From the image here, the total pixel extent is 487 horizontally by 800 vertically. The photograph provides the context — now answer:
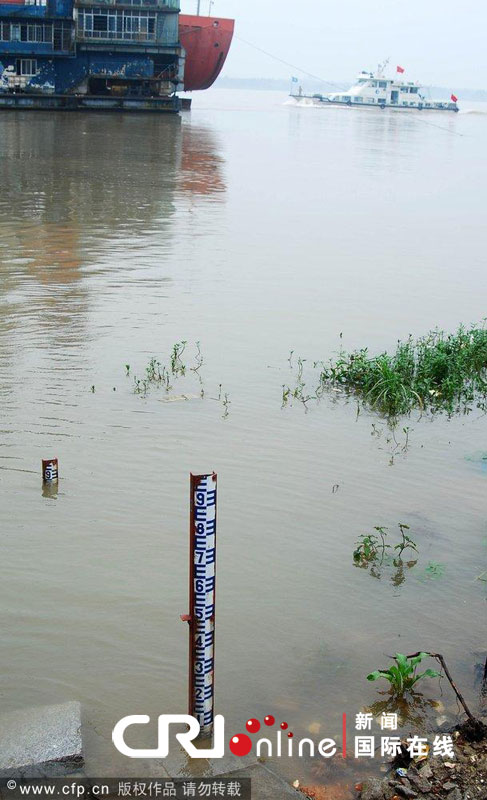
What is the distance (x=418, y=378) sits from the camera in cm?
968

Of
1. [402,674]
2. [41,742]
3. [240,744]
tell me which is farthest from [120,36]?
[41,742]

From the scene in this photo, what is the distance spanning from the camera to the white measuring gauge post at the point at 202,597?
3807mm

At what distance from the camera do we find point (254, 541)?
644cm

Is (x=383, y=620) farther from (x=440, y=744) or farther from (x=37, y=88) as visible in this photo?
(x=37, y=88)

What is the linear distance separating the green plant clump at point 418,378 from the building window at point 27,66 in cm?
4762

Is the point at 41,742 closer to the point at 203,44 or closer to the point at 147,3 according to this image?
the point at 147,3

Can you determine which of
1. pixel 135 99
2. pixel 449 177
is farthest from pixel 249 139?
pixel 449 177

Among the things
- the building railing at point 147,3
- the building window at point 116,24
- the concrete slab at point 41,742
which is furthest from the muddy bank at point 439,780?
the building railing at point 147,3

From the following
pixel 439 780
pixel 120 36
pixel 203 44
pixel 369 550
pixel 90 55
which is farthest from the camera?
pixel 203 44

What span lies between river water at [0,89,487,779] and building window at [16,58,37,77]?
38425mm

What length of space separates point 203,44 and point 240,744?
68.3m

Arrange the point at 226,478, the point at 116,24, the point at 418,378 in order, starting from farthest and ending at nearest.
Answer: the point at 116,24, the point at 418,378, the point at 226,478

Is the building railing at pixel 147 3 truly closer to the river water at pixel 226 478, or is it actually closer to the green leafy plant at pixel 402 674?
the river water at pixel 226 478

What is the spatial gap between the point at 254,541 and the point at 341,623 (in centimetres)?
113
